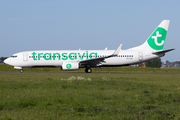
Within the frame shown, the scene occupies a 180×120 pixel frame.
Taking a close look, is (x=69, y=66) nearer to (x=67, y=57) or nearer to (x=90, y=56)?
(x=67, y=57)

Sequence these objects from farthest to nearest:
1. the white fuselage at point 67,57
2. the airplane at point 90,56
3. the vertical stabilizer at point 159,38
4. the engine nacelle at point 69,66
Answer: the vertical stabilizer at point 159,38 < the white fuselage at point 67,57 < the airplane at point 90,56 < the engine nacelle at point 69,66

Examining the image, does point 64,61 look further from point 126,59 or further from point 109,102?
point 109,102

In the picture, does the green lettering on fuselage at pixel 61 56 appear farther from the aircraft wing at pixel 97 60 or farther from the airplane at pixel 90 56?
the aircraft wing at pixel 97 60

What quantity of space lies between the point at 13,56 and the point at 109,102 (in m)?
30.6

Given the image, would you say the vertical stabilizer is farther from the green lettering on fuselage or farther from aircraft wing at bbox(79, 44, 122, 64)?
the green lettering on fuselage

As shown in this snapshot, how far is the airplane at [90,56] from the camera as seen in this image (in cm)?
3728

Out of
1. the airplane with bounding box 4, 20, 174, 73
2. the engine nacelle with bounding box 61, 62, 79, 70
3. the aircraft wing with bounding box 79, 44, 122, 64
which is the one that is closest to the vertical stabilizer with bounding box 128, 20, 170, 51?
the airplane with bounding box 4, 20, 174, 73

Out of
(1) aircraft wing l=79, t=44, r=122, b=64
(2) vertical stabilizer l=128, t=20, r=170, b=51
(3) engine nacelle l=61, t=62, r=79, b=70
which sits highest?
(2) vertical stabilizer l=128, t=20, r=170, b=51

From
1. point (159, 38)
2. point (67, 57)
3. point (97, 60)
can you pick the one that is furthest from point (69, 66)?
point (159, 38)

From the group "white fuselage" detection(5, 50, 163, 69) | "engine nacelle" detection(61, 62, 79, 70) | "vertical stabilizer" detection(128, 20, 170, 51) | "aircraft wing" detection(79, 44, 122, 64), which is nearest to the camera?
"engine nacelle" detection(61, 62, 79, 70)

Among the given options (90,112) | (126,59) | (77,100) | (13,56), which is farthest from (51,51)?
(90,112)

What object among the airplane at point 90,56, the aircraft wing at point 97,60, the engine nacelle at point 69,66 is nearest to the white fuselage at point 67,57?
the airplane at point 90,56

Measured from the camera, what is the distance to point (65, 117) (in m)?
8.09

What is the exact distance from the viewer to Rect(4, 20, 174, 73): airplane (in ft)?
122
